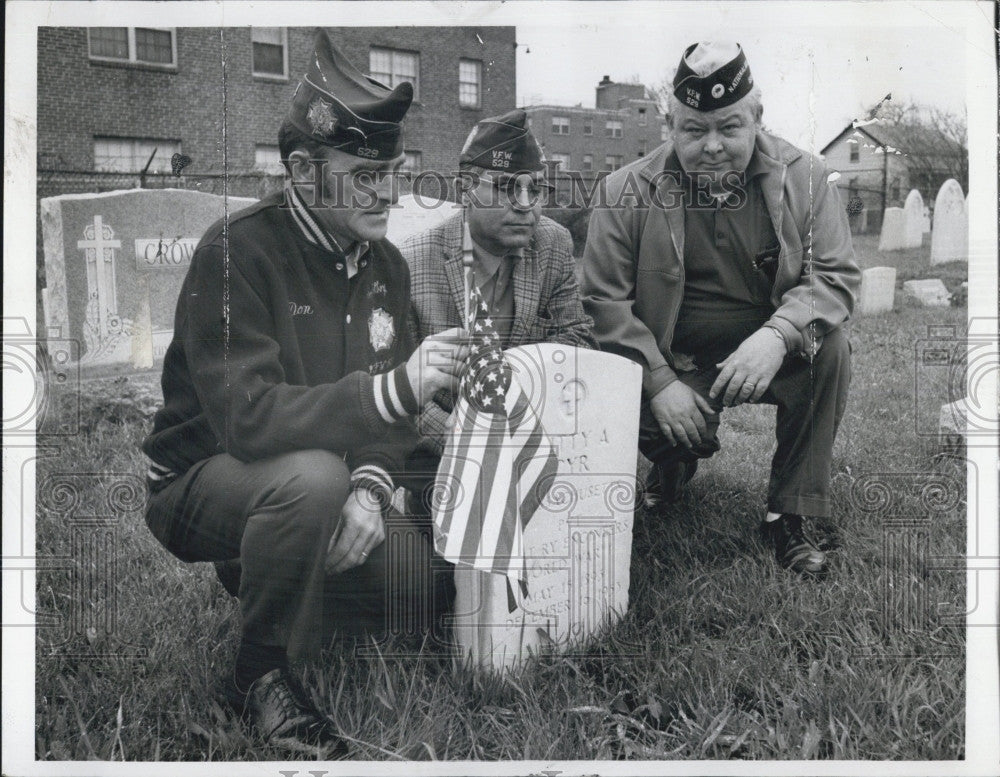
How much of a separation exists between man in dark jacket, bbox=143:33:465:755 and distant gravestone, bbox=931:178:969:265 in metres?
1.78

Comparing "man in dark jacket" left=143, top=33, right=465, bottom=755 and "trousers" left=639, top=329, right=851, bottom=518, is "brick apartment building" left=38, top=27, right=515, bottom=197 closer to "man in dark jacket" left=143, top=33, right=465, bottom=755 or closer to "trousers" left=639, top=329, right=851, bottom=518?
"man in dark jacket" left=143, top=33, right=465, bottom=755

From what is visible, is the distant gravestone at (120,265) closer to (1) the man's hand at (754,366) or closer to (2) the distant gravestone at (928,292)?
(1) the man's hand at (754,366)

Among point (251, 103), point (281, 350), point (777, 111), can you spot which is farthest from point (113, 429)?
point (777, 111)

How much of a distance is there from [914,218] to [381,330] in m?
1.92

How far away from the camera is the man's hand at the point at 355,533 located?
2766 mm

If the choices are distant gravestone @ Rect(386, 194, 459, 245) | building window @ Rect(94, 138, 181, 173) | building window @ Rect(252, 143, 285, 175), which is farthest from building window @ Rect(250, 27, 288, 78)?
distant gravestone @ Rect(386, 194, 459, 245)

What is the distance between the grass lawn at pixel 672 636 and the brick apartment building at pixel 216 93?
0.77 metres

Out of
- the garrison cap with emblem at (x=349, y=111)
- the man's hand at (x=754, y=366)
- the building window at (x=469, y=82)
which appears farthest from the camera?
the man's hand at (x=754, y=366)

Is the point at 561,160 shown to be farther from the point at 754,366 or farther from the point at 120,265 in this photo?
the point at 120,265

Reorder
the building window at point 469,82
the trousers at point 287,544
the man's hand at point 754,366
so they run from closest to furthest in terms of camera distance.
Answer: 1. the trousers at point 287,544
2. the building window at point 469,82
3. the man's hand at point 754,366

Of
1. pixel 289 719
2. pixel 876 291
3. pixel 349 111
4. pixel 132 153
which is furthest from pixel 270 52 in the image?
pixel 876 291

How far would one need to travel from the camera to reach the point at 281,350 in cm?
275

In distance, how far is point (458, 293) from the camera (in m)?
2.87

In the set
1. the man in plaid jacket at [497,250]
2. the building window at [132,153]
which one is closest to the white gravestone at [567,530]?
the man in plaid jacket at [497,250]
